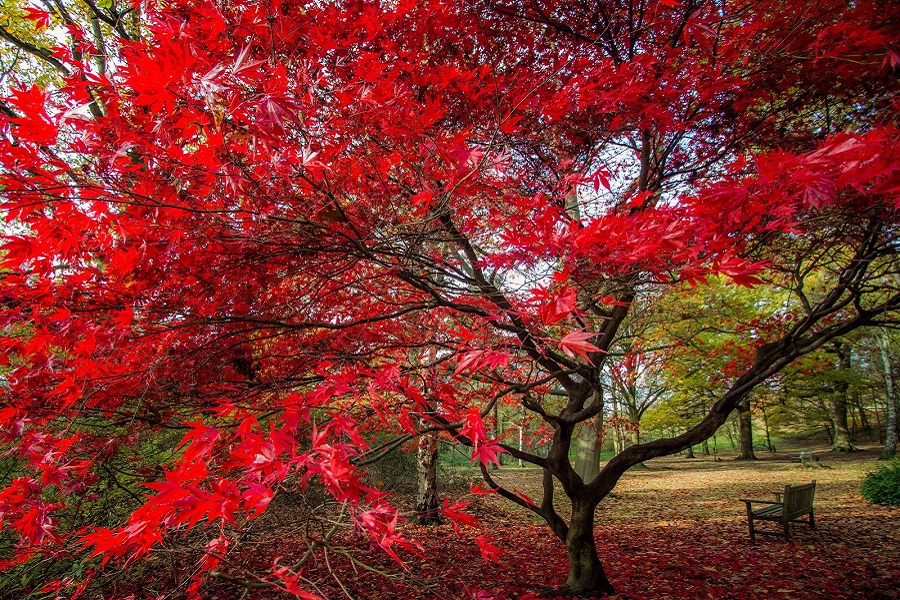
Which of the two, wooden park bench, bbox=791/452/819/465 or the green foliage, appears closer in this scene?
the green foliage

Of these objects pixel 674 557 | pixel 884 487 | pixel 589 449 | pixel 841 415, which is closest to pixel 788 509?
pixel 674 557

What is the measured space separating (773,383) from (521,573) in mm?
14705

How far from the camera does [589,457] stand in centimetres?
941

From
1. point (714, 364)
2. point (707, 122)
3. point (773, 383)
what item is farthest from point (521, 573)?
point (773, 383)

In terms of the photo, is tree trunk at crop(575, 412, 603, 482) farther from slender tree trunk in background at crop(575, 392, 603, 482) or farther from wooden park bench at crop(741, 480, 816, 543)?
wooden park bench at crop(741, 480, 816, 543)

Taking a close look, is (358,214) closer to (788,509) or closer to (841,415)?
(788,509)

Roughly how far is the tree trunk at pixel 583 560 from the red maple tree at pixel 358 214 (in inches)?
1.3

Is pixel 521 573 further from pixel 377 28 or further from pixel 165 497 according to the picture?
pixel 377 28

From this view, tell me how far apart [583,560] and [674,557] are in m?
2.40

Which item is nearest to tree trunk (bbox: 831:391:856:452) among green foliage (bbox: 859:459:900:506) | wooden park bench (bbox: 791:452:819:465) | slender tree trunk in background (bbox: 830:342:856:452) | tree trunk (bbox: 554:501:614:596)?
slender tree trunk in background (bbox: 830:342:856:452)

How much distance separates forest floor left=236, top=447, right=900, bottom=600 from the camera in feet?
16.0

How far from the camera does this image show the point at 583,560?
15.4ft

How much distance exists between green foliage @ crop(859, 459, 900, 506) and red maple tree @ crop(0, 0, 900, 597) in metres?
7.73

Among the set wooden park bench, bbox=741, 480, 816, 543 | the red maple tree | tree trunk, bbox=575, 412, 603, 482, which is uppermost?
the red maple tree
